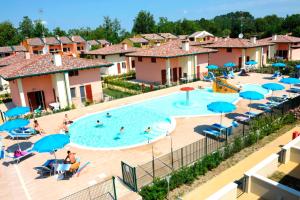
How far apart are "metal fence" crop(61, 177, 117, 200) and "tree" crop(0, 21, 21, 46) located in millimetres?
114912

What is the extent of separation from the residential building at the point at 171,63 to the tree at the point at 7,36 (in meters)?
92.4

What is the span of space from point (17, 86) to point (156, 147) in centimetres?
1740

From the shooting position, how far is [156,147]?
16.8m

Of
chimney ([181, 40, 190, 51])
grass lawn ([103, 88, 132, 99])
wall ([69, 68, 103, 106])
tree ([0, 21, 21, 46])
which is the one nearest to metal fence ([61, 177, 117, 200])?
wall ([69, 68, 103, 106])

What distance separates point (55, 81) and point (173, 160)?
18.0m

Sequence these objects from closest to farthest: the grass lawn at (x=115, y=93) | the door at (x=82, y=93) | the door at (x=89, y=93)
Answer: the door at (x=82, y=93), the door at (x=89, y=93), the grass lawn at (x=115, y=93)

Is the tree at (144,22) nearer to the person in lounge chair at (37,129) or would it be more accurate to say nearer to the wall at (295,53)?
the wall at (295,53)

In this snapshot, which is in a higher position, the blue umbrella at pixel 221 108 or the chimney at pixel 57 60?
the chimney at pixel 57 60

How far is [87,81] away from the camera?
29.6m

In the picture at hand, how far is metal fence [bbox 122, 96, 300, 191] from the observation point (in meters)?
12.3

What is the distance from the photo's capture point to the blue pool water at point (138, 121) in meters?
19.4

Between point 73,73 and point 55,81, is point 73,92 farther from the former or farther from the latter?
point 55,81

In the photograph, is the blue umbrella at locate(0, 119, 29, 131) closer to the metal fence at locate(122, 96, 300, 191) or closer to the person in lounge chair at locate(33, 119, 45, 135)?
the person in lounge chair at locate(33, 119, 45, 135)

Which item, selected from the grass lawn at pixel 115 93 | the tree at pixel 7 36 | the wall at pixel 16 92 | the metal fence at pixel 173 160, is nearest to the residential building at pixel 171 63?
the grass lawn at pixel 115 93
